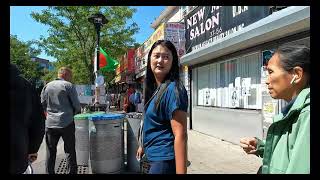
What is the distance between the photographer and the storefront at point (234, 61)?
6536mm

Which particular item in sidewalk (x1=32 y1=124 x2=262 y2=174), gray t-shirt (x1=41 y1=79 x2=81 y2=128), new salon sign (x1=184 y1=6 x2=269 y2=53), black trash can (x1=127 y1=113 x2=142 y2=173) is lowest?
sidewalk (x1=32 y1=124 x2=262 y2=174)

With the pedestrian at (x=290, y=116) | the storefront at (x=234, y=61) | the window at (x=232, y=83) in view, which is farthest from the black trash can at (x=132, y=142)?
the pedestrian at (x=290, y=116)

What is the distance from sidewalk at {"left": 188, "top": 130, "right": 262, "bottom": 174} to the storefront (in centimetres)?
50

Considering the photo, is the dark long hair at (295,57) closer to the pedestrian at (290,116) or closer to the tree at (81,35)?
the pedestrian at (290,116)

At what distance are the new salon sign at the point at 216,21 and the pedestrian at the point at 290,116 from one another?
566 cm

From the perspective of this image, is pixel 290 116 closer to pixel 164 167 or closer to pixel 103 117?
pixel 164 167

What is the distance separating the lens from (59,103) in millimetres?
5750

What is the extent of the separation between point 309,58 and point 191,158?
6.04 metres

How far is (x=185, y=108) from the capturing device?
2.57 meters

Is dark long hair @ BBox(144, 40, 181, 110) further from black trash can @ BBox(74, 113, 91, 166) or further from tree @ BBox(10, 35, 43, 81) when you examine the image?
tree @ BBox(10, 35, 43, 81)

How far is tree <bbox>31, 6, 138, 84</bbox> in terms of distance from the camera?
2252 cm

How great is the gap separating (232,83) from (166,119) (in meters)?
7.30

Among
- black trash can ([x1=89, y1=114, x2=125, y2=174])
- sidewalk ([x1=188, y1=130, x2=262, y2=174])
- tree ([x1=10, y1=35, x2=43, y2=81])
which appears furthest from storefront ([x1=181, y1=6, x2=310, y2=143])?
tree ([x1=10, y1=35, x2=43, y2=81])

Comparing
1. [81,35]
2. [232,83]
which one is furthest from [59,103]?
[81,35]
